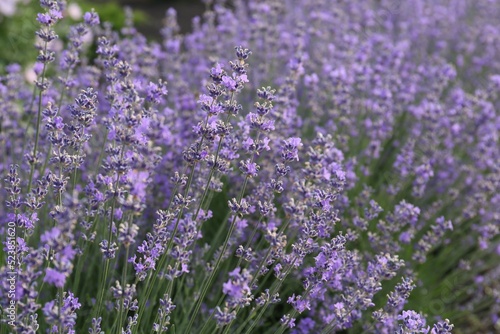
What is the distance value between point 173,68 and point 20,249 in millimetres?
2225

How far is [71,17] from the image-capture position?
575 cm

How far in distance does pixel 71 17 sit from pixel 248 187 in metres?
3.69

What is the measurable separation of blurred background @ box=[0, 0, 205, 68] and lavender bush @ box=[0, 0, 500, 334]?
36 centimetres

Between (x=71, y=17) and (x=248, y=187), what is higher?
(x=71, y=17)

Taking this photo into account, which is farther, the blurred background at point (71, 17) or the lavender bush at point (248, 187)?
the blurred background at point (71, 17)

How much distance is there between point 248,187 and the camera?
9.70ft

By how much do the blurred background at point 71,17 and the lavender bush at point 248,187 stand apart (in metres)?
0.36

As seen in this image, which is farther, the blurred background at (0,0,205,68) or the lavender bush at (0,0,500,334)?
the blurred background at (0,0,205,68)

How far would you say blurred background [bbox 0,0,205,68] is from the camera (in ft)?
14.5

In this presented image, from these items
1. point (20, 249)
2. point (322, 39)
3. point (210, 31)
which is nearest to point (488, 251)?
point (322, 39)

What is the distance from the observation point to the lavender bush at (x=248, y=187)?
5.98 feet

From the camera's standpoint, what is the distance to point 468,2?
267 inches

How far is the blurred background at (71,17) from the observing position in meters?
4.41

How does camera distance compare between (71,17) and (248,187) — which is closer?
(248,187)
